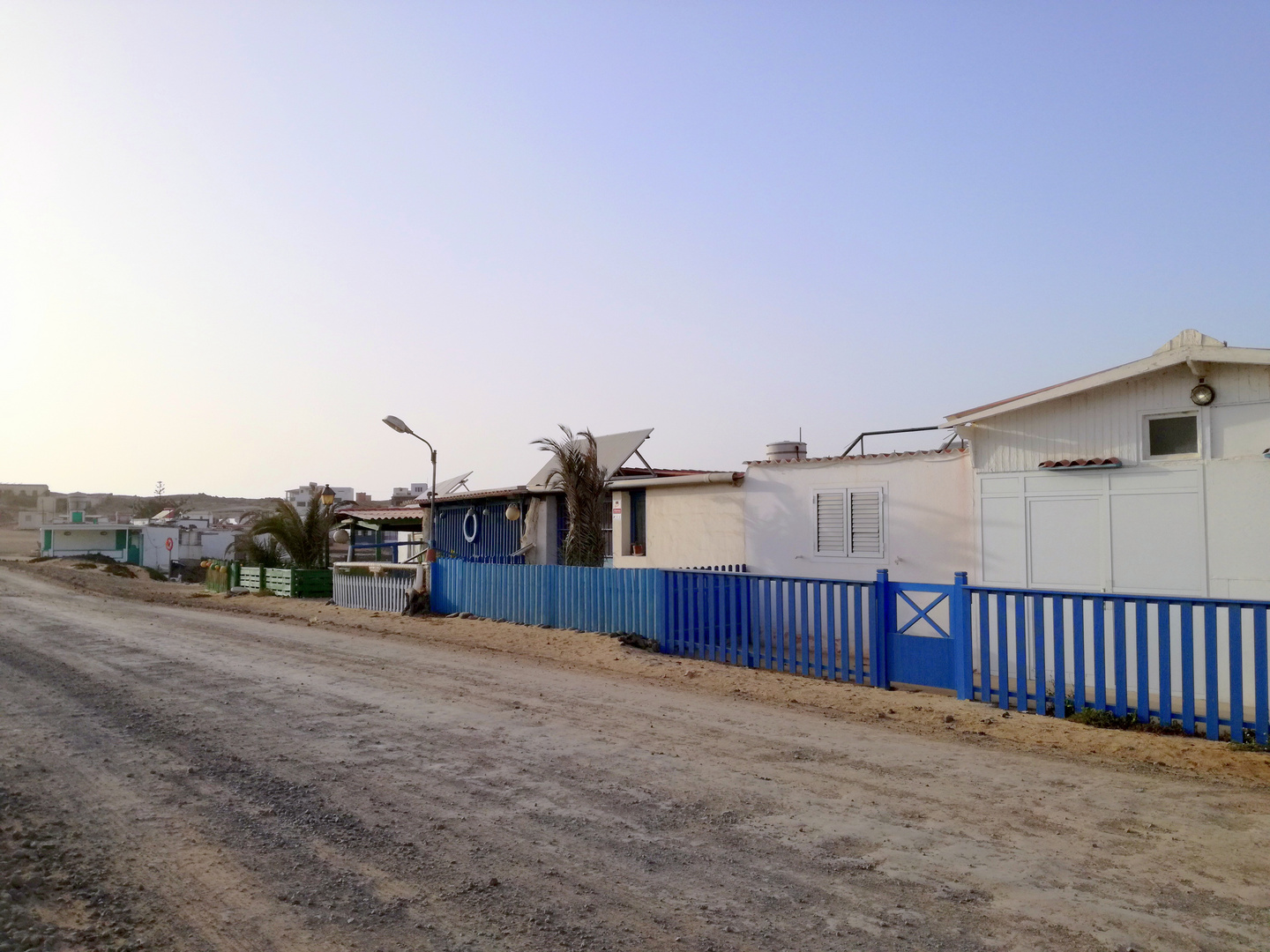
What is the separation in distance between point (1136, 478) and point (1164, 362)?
4.63 feet

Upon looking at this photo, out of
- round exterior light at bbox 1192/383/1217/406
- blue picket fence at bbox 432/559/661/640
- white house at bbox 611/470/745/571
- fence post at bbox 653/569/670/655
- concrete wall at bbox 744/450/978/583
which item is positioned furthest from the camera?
white house at bbox 611/470/745/571

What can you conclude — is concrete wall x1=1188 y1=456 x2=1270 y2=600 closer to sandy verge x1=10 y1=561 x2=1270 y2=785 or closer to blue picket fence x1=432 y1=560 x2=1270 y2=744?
blue picket fence x1=432 y1=560 x2=1270 y2=744

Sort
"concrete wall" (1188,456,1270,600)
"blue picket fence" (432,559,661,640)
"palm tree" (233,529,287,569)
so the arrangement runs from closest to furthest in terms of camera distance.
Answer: "concrete wall" (1188,456,1270,600) < "blue picket fence" (432,559,661,640) < "palm tree" (233,529,287,569)

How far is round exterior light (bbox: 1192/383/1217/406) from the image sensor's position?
9.86 m

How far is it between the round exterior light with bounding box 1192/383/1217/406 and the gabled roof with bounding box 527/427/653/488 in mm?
11519

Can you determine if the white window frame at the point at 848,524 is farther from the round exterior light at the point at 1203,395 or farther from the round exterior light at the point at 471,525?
the round exterior light at the point at 471,525

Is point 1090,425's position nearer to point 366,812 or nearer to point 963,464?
point 963,464

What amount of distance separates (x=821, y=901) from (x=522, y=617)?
40.0 feet

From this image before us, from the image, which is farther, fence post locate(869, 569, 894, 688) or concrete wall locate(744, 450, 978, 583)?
concrete wall locate(744, 450, 978, 583)

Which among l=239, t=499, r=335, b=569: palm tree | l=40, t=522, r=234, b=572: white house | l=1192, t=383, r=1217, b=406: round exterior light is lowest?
l=40, t=522, r=234, b=572: white house

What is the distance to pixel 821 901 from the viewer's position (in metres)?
4.17

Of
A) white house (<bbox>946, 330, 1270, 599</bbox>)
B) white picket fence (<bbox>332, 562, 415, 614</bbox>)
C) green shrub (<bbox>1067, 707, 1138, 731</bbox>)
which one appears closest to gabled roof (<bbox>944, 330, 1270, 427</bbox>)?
white house (<bbox>946, 330, 1270, 599</bbox>)

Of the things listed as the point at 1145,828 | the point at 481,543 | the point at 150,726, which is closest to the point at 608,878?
the point at 1145,828

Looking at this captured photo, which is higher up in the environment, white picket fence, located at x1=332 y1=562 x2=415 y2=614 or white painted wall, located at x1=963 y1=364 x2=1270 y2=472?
white painted wall, located at x1=963 y1=364 x2=1270 y2=472
